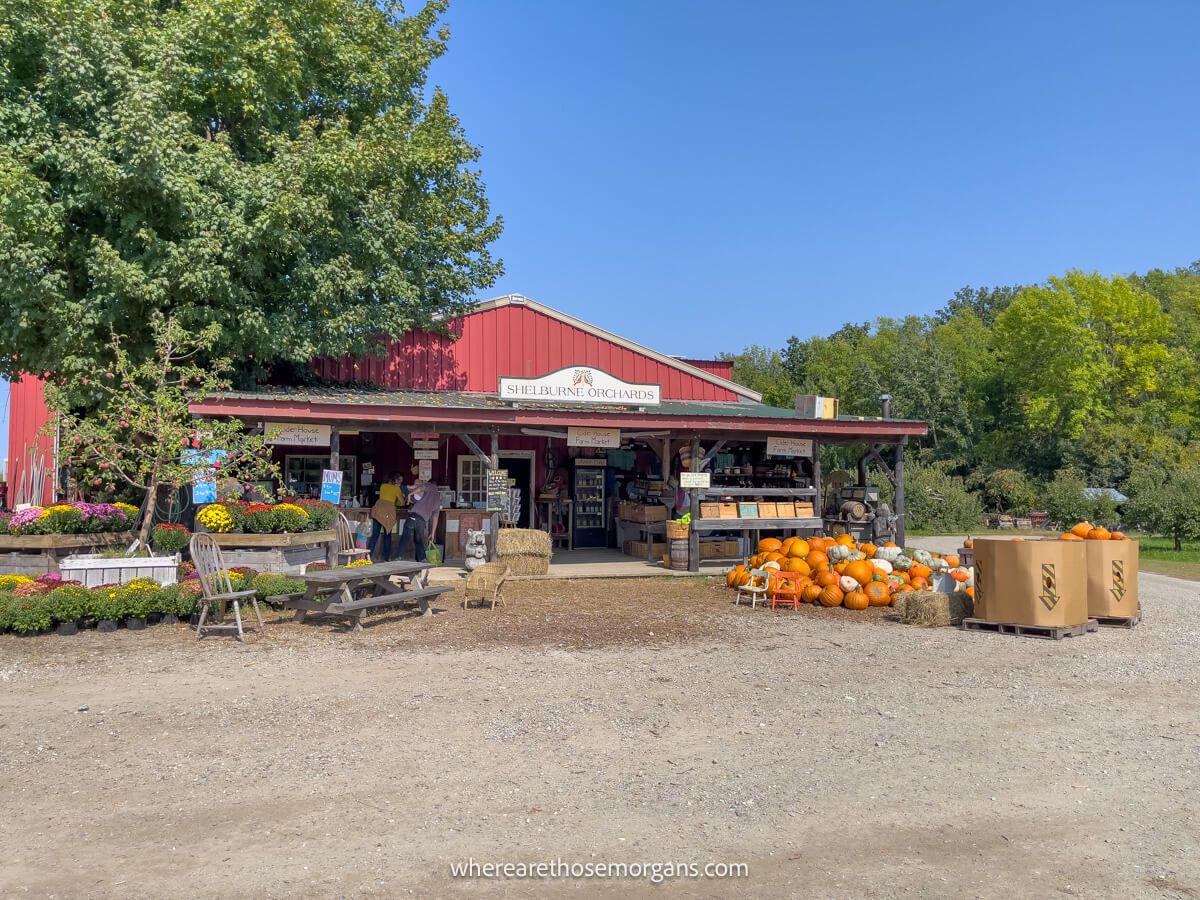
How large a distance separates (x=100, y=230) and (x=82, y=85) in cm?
212

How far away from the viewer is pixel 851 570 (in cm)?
1240

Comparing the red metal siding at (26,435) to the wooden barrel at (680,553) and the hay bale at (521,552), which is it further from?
the wooden barrel at (680,553)

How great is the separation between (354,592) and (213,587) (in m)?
2.00

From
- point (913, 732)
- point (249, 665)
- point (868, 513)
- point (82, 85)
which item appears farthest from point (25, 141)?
point (868, 513)

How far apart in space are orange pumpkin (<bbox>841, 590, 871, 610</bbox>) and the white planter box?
8.28 m

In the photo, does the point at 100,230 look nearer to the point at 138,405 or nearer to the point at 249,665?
the point at 138,405

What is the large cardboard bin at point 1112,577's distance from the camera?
1066cm

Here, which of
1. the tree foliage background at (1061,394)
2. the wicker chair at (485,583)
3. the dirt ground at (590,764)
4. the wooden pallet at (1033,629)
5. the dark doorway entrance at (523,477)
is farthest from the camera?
the tree foliage background at (1061,394)

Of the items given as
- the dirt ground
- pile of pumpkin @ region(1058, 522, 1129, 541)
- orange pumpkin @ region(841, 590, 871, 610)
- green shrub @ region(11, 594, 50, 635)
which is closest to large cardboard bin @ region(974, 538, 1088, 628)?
the dirt ground

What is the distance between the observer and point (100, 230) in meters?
14.3

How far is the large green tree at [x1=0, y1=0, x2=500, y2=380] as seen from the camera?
13141mm

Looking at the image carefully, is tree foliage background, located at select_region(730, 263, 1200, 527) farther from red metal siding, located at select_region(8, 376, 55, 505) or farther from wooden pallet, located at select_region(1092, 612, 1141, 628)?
red metal siding, located at select_region(8, 376, 55, 505)

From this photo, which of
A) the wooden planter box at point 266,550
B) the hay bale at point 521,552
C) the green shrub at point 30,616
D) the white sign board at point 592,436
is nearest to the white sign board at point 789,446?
the white sign board at point 592,436

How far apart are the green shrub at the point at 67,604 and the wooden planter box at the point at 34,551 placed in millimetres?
2573
